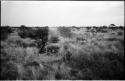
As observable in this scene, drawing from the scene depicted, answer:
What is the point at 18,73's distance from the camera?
4.09 meters

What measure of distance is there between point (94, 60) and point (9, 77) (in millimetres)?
3726

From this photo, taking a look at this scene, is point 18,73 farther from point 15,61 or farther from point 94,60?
point 94,60

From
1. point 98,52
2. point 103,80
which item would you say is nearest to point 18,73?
point 103,80

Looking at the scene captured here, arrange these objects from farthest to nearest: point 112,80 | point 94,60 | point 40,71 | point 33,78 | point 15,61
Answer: point 15,61 → point 94,60 → point 40,71 → point 33,78 → point 112,80

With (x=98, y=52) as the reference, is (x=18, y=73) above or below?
below

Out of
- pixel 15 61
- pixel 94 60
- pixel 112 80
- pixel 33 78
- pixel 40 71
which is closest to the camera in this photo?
pixel 112 80

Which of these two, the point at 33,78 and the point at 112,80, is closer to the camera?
the point at 112,80

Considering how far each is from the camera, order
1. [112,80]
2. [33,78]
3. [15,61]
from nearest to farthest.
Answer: [112,80]
[33,78]
[15,61]

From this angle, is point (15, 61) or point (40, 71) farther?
point (15, 61)

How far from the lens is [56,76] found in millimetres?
3977

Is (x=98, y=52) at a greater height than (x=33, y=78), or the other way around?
(x=98, y=52)

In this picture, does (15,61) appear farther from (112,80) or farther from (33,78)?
(112,80)

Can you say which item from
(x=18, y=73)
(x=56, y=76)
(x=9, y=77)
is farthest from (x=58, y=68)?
(x=9, y=77)

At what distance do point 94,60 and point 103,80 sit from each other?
1166 mm
